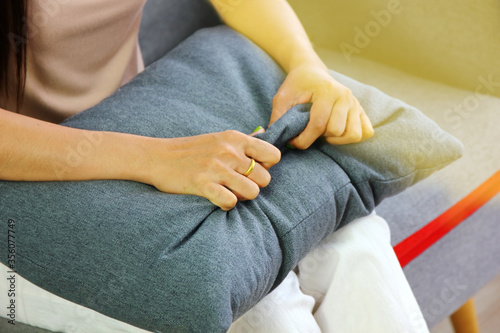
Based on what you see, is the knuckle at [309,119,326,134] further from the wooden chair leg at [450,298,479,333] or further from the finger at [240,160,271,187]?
the wooden chair leg at [450,298,479,333]

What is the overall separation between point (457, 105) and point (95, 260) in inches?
21.3

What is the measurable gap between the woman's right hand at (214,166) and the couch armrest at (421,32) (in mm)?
289

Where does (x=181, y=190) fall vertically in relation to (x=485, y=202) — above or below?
above

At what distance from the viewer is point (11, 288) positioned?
21.1 inches

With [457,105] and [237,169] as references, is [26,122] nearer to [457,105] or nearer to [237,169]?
[237,169]

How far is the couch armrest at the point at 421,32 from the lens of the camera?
2.56 feet

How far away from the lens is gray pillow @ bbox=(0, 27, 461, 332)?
468 millimetres

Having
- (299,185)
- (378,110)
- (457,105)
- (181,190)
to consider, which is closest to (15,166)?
(181,190)

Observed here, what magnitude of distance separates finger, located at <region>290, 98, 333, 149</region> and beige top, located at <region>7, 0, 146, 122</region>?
318 millimetres

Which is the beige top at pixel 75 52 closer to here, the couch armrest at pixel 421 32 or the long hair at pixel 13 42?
the long hair at pixel 13 42

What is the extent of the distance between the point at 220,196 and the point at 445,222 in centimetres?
43

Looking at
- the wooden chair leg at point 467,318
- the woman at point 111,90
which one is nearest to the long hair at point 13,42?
the woman at point 111,90

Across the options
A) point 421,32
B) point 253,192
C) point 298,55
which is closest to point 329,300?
point 253,192

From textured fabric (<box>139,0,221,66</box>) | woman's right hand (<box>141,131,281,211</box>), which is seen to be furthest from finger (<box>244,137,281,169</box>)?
textured fabric (<box>139,0,221,66</box>)
